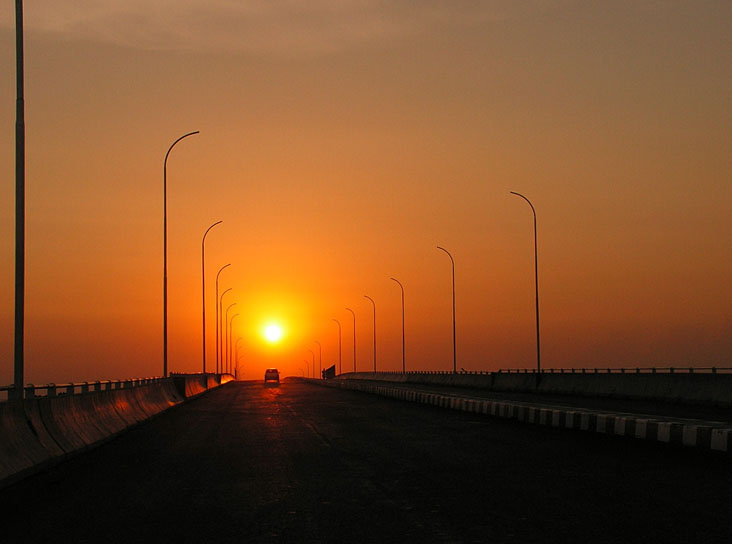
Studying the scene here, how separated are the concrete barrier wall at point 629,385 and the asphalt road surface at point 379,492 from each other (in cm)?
1330

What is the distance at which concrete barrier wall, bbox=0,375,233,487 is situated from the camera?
571 inches

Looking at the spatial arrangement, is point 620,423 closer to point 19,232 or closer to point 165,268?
point 19,232

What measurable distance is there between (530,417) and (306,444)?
30.0ft

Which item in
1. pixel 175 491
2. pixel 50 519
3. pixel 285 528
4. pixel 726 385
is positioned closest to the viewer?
pixel 285 528

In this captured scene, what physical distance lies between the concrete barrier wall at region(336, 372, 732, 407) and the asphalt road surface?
13.3 metres

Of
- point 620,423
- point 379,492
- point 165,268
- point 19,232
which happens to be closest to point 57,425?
point 19,232

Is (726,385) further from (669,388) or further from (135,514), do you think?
(135,514)

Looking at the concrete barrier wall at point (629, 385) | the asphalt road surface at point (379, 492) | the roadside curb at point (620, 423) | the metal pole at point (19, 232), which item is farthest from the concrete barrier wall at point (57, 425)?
the concrete barrier wall at point (629, 385)

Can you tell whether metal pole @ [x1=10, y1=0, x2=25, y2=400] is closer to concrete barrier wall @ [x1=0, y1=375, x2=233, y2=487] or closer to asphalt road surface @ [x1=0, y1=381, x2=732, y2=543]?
concrete barrier wall @ [x1=0, y1=375, x2=233, y2=487]

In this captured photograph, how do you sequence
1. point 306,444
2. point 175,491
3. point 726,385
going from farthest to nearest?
point 726,385 < point 306,444 < point 175,491

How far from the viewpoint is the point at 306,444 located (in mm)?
20094

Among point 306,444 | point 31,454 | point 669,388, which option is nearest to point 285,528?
point 31,454

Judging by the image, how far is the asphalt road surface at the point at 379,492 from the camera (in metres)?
9.48

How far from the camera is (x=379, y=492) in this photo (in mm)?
12234
